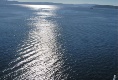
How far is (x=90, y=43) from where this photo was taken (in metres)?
97.4

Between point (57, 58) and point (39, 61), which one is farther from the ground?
point (39, 61)

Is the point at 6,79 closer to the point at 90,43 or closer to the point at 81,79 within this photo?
the point at 81,79

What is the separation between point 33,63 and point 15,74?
11.3 meters

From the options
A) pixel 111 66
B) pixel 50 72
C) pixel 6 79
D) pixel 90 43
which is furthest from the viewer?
pixel 90 43

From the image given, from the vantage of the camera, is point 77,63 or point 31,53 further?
point 31,53

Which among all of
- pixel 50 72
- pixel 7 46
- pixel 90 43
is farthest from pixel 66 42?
pixel 50 72

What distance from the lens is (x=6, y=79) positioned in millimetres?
55781

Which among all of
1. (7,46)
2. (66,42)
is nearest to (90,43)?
(66,42)

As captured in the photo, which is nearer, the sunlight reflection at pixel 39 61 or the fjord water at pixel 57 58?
the sunlight reflection at pixel 39 61

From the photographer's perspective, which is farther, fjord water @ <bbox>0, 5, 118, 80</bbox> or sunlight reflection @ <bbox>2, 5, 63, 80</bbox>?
fjord water @ <bbox>0, 5, 118, 80</bbox>

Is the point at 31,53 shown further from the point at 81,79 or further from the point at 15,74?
the point at 81,79

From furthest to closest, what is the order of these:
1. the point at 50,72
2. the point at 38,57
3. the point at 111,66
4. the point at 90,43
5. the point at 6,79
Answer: the point at 90,43, the point at 38,57, the point at 111,66, the point at 50,72, the point at 6,79

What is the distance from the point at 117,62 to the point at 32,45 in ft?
131

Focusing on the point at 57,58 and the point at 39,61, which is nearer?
the point at 39,61
